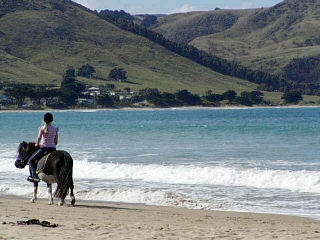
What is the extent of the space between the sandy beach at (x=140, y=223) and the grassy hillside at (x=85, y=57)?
141805mm

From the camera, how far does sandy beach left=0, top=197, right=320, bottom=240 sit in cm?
977

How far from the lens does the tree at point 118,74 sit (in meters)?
168

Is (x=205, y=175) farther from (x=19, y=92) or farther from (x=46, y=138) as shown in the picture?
(x=19, y=92)

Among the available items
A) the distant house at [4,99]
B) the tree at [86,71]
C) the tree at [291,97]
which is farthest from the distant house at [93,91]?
the tree at [291,97]

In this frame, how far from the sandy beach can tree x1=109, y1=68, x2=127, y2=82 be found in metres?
154

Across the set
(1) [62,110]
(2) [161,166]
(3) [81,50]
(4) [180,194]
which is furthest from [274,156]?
(3) [81,50]

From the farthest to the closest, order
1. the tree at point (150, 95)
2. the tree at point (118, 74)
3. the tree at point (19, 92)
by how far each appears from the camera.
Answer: the tree at point (118, 74) → the tree at point (150, 95) → the tree at point (19, 92)

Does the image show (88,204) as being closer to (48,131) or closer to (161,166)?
(48,131)

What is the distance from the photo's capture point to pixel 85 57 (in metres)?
181

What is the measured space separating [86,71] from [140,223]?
158 meters

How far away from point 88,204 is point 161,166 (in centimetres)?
895

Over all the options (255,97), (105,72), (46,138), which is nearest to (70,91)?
(255,97)

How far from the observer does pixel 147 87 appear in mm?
157875

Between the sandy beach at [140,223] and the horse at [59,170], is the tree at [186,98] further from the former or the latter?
the horse at [59,170]
